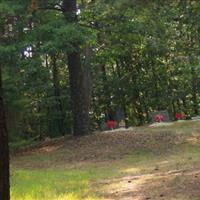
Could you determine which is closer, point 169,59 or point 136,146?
point 136,146

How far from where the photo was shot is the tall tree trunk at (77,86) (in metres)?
20.7

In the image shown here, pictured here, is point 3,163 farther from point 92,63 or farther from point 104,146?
point 92,63

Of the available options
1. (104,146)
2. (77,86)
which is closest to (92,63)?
(77,86)

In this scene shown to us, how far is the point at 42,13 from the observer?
20438 millimetres

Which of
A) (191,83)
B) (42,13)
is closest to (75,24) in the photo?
(42,13)

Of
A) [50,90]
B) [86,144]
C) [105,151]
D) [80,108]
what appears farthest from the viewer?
[50,90]

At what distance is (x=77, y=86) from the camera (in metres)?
21.4

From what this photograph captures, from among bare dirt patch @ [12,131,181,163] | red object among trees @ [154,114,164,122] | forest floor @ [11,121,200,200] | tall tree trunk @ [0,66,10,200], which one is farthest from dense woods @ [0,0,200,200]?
red object among trees @ [154,114,164,122]

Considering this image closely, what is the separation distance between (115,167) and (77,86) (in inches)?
285

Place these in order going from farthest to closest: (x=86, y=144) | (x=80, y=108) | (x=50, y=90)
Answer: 1. (x=50, y=90)
2. (x=80, y=108)
3. (x=86, y=144)

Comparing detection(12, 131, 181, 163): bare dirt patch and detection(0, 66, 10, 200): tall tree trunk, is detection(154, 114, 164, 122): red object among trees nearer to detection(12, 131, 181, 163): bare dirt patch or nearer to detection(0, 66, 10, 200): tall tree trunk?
detection(12, 131, 181, 163): bare dirt patch

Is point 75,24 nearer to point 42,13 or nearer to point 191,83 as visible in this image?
point 42,13

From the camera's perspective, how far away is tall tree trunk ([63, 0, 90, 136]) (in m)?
20.7

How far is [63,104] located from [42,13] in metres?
13.9
